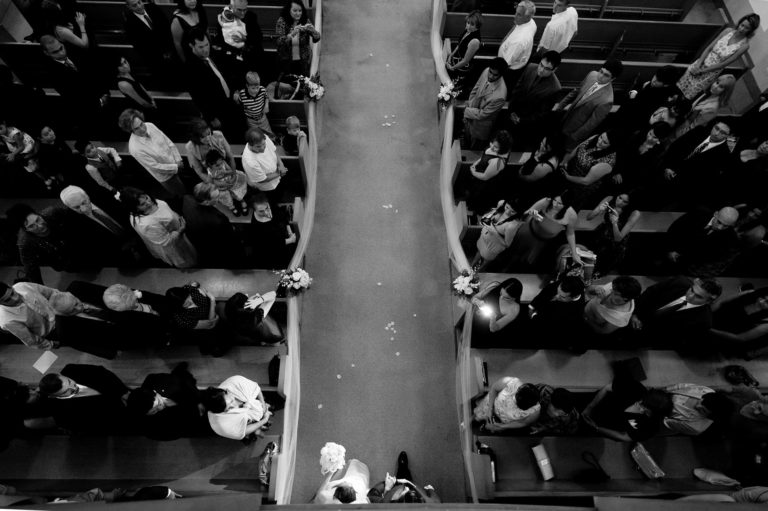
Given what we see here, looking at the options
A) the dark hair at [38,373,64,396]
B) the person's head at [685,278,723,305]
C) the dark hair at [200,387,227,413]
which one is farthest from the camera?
the person's head at [685,278,723,305]

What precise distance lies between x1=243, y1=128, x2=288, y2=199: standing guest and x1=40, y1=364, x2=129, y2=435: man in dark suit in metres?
2.09

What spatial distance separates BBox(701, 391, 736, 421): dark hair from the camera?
318cm

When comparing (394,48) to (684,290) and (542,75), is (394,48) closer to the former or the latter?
(542,75)

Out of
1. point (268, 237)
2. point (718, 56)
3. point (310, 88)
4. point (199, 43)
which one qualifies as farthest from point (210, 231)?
point (718, 56)

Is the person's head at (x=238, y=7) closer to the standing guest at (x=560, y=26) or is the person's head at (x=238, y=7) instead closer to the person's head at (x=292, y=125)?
the person's head at (x=292, y=125)

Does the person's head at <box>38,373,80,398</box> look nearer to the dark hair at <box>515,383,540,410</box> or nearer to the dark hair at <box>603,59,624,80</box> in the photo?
the dark hair at <box>515,383,540,410</box>

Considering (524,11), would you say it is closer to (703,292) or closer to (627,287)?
(627,287)

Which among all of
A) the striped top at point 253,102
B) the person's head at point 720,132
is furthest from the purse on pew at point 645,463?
the striped top at point 253,102

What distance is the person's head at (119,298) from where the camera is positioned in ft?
11.0

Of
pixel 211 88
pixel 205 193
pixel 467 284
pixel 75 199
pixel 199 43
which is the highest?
pixel 199 43

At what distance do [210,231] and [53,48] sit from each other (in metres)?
2.41

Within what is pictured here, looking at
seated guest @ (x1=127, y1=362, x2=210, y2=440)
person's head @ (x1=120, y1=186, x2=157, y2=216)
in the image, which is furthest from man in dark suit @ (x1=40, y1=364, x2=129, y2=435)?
person's head @ (x1=120, y1=186, x2=157, y2=216)

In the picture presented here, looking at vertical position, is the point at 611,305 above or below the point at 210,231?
below

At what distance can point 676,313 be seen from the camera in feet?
12.4
